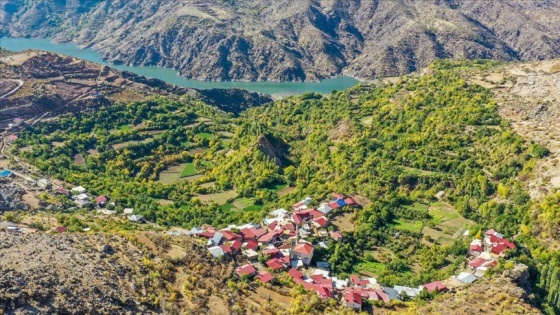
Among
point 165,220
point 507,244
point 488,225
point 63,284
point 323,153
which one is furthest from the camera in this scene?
point 323,153

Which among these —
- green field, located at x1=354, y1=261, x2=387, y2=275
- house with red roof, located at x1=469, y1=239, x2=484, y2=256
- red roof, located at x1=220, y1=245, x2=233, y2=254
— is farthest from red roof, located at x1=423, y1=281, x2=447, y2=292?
red roof, located at x1=220, y1=245, x2=233, y2=254

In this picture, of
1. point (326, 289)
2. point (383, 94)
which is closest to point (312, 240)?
point (326, 289)

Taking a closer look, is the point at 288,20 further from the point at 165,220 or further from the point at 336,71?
the point at 165,220

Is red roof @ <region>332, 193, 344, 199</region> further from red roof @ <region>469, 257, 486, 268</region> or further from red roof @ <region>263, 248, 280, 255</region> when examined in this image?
red roof @ <region>469, 257, 486, 268</region>

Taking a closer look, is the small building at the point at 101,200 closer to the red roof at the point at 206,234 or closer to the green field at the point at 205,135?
the red roof at the point at 206,234

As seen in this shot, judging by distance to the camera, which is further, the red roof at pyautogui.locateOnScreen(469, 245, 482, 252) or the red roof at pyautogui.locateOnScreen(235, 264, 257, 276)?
the red roof at pyautogui.locateOnScreen(469, 245, 482, 252)

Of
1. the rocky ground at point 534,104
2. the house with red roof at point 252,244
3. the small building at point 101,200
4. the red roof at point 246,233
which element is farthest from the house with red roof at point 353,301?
the small building at point 101,200

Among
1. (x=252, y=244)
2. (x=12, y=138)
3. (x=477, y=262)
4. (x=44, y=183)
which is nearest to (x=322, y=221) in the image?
(x=252, y=244)
